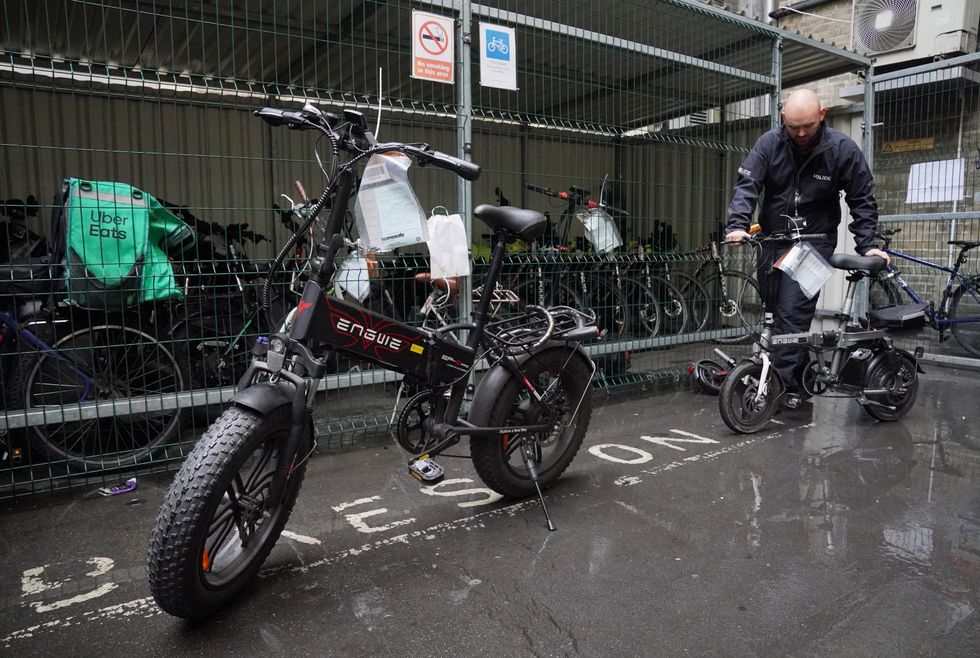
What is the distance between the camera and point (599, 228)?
18.6ft

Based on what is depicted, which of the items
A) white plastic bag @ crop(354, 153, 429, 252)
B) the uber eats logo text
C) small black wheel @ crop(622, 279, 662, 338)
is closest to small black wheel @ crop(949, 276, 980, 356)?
small black wheel @ crop(622, 279, 662, 338)

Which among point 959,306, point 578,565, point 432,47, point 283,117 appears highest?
point 432,47

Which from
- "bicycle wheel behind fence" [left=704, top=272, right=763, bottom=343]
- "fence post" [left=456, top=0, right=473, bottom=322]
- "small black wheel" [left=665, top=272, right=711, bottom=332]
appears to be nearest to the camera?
"fence post" [left=456, top=0, right=473, bottom=322]

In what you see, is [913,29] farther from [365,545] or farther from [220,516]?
[220,516]

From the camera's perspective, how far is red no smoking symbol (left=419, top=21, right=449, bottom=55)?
4016 millimetres

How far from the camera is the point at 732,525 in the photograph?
9.45 feet

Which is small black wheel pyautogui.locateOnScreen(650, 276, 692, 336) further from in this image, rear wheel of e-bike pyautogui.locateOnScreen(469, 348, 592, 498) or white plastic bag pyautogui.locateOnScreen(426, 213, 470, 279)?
rear wheel of e-bike pyautogui.locateOnScreen(469, 348, 592, 498)

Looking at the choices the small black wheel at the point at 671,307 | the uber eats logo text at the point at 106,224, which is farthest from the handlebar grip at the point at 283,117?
the small black wheel at the point at 671,307

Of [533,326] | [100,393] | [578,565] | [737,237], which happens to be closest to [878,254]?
[737,237]

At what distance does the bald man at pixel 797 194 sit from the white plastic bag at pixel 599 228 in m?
1.35

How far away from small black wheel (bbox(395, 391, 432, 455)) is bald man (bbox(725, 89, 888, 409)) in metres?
2.53

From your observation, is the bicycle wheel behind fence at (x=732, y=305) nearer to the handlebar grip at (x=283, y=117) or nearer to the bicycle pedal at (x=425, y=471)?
the bicycle pedal at (x=425, y=471)

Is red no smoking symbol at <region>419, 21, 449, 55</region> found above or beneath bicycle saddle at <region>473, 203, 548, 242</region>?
above

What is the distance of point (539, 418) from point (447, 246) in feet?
4.51
